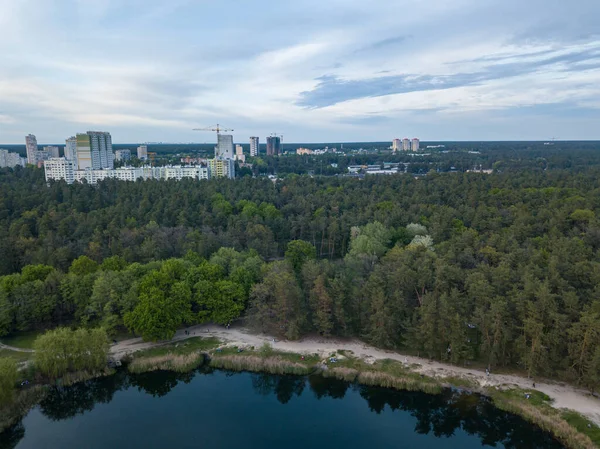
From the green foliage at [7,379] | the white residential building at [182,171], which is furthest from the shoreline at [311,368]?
the white residential building at [182,171]

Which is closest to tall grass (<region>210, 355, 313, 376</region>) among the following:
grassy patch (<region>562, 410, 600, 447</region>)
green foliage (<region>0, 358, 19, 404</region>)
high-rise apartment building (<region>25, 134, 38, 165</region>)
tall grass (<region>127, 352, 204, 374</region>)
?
tall grass (<region>127, 352, 204, 374</region>)

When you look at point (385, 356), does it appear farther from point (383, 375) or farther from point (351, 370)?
point (351, 370)

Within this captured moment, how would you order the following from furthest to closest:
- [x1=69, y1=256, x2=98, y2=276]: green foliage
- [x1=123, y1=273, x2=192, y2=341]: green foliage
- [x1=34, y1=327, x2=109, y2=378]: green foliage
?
[x1=69, y1=256, x2=98, y2=276]: green foliage < [x1=123, y1=273, x2=192, y2=341]: green foliage < [x1=34, y1=327, x2=109, y2=378]: green foliage

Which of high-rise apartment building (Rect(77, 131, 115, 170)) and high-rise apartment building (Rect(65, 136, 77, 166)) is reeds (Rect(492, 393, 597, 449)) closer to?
high-rise apartment building (Rect(77, 131, 115, 170))

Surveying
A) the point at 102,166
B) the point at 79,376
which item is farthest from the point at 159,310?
the point at 102,166

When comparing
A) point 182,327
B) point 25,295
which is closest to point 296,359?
point 182,327
